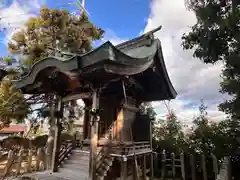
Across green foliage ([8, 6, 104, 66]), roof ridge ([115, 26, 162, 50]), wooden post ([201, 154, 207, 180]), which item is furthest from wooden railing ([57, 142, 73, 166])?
green foliage ([8, 6, 104, 66])

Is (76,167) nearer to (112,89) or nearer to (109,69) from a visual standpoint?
(112,89)

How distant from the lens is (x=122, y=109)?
6.75m

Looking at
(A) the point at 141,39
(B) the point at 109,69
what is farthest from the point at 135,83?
(B) the point at 109,69

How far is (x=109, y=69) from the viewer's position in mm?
4355

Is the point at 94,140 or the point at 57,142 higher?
the point at 94,140

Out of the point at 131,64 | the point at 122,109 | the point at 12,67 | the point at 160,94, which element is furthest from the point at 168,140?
the point at 12,67

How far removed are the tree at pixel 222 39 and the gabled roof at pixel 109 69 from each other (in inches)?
85.5

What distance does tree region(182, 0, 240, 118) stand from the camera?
6.59m

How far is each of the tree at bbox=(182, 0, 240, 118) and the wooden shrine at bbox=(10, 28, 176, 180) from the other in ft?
7.25

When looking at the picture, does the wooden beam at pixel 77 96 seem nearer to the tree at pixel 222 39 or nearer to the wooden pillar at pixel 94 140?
the wooden pillar at pixel 94 140

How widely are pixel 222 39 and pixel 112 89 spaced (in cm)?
522

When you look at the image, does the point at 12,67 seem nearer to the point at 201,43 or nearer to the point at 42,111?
the point at 42,111

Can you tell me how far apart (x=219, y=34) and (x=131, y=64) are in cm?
507

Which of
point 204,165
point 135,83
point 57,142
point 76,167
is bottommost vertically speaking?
point 204,165
